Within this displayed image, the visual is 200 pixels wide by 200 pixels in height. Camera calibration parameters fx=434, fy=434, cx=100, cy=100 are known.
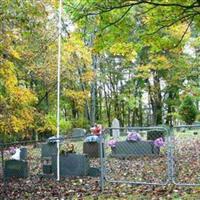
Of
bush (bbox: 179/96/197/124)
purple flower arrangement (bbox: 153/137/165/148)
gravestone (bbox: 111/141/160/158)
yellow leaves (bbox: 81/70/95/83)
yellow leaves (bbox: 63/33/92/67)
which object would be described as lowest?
gravestone (bbox: 111/141/160/158)

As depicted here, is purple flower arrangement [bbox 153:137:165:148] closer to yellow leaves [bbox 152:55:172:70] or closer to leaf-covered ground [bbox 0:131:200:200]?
leaf-covered ground [bbox 0:131:200:200]

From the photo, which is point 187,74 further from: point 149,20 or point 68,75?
point 149,20

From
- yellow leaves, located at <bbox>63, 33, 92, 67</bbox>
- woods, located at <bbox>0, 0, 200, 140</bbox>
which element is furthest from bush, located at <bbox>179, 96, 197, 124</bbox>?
yellow leaves, located at <bbox>63, 33, 92, 67</bbox>

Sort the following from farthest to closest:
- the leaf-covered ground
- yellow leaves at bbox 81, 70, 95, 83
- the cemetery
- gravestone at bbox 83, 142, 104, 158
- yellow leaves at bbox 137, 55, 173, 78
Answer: yellow leaves at bbox 137, 55, 173, 78
yellow leaves at bbox 81, 70, 95, 83
gravestone at bbox 83, 142, 104, 158
the cemetery
the leaf-covered ground

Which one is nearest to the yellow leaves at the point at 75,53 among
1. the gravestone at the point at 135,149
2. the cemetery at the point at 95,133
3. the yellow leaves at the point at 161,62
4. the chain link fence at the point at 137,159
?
the cemetery at the point at 95,133

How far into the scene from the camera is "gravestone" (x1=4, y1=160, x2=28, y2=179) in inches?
466

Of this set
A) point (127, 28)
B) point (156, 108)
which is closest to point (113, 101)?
point (156, 108)

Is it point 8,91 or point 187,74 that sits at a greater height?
point 187,74

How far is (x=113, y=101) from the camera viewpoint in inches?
1684

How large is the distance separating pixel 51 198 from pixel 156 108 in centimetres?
3267

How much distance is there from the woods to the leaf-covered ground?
2.59 m

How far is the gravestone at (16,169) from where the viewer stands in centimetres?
1183

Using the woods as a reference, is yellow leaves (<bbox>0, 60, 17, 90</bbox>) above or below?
below

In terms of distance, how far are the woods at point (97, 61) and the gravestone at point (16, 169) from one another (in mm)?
1033
